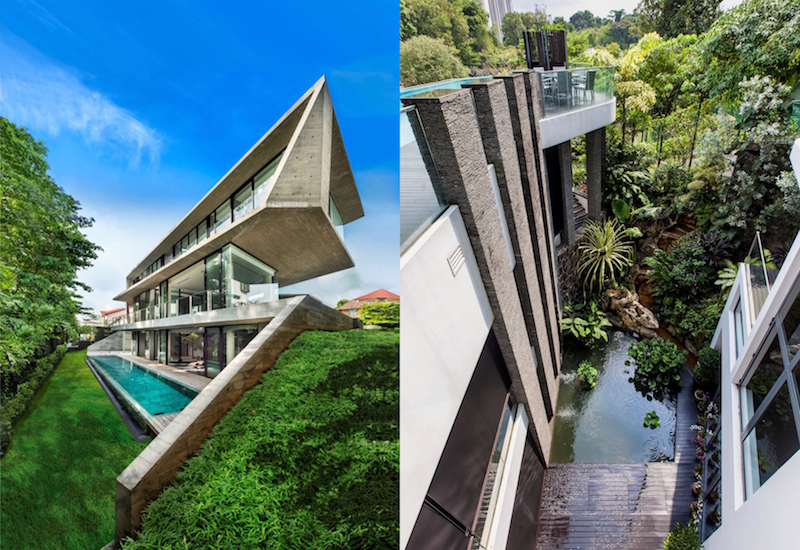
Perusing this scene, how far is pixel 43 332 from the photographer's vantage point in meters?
1.45

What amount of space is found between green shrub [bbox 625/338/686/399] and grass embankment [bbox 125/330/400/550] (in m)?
7.05

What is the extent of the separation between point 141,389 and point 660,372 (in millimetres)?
8440

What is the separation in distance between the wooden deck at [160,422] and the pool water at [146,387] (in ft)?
0.05

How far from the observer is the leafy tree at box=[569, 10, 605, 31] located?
7559 mm

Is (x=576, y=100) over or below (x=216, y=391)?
over

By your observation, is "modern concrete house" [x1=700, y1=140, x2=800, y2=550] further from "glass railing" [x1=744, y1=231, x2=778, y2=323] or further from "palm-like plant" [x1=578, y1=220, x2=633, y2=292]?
"palm-like plant" [x1=578, y1=220, x2=633, y2=292]

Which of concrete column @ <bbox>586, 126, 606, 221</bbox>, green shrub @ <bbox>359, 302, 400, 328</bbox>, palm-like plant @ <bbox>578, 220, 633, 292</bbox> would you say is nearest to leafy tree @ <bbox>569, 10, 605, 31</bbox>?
concrete column @ <bbox>586, 126, 606, 221</bbox>

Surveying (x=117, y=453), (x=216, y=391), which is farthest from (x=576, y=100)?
(x=117, y=453)

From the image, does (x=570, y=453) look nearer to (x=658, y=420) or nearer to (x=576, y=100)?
(x=658, y=420)

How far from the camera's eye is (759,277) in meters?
5.04

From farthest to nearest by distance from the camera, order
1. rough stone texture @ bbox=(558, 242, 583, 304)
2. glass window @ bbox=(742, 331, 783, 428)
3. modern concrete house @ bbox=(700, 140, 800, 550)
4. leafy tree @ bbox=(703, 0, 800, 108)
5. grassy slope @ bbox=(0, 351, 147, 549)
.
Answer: rough stone texture @ bbox=(558, 242, 583, 304) → leafy tree @ bbox=(703, 0, 800, 108) → glass window @ bbox=(742, 331, 783, 428) → modern concrete house @ bbox=(700, 140, 800, 550) → grassy slope @ bbox=(0, 351, 147, 549)

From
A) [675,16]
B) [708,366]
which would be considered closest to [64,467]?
[708,366]

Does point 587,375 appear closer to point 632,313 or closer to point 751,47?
point 632,313

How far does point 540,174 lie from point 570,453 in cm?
512
